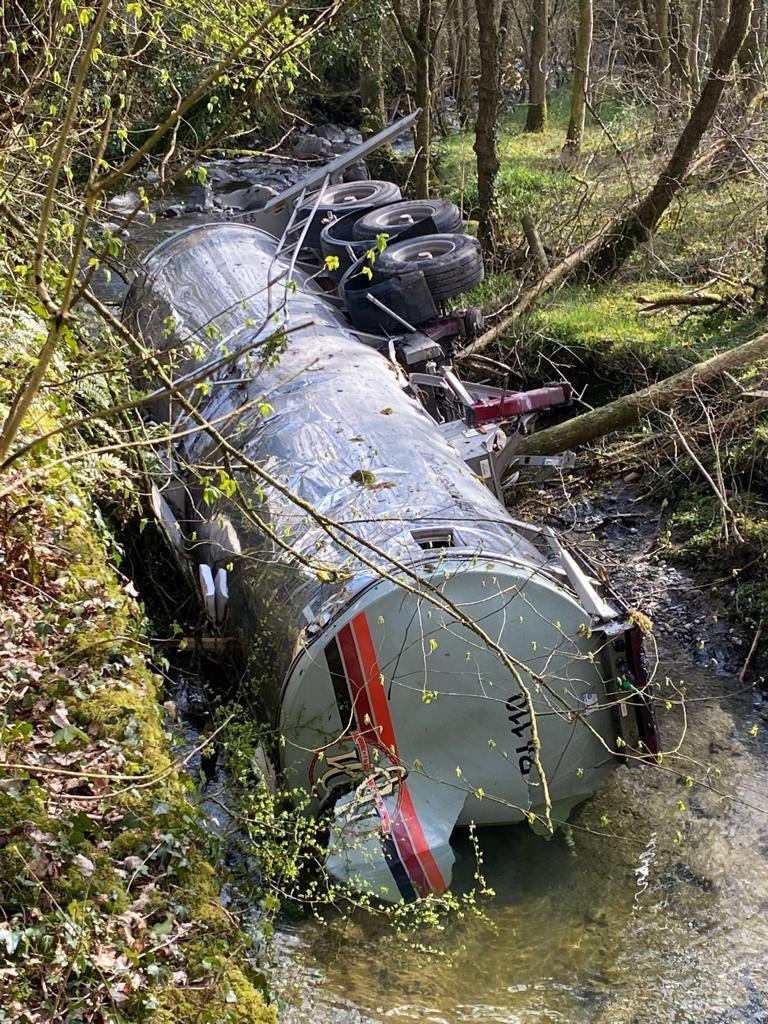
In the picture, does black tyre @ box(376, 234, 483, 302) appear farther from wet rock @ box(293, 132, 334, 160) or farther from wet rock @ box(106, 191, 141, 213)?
wet rock @ box(293, 132, 334, 160)

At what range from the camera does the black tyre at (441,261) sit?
8.15 meters

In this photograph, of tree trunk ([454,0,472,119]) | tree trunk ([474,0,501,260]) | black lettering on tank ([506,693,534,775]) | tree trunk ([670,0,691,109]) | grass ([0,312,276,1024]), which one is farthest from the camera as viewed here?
tree trunk ([454,0,472,119])

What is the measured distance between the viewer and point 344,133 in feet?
72.9

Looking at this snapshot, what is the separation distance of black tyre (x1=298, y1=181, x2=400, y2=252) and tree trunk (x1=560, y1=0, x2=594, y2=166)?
17.3ft

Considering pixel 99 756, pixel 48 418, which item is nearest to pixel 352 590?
pixel 99 756

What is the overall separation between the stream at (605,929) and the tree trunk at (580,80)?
454 inches

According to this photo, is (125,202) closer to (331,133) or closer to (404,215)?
(404,215)

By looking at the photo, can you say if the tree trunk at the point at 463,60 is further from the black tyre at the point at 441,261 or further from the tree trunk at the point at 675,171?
the black tyre at the point at 441,261

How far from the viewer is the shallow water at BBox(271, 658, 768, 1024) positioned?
433 cm

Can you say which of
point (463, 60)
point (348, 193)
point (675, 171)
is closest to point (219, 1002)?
point (348, 193)

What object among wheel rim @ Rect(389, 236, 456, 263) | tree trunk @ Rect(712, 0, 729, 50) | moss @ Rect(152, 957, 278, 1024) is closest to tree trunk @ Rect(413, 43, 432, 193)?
wheel rim @ Rect(389, 236, 456, 263)

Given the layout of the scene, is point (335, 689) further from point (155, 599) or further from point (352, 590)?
point (155, 599)

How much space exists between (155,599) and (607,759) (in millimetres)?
3220

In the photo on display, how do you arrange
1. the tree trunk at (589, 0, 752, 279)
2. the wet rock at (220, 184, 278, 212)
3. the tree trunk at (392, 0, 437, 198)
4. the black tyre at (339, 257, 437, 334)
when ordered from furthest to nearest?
the wet rock at (220, 184, 278, 212)
the tree trunk at (392, 0, 437, 198)
the tree trunk at (589, 0, 752, 279)
the black tyre at (339, 257, 437, 334)
